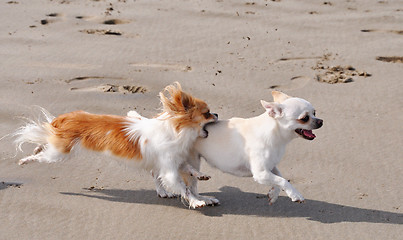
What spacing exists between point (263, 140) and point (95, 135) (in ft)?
4.82

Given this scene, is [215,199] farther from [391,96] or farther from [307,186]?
[391,96]

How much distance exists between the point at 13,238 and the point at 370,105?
4240 mm

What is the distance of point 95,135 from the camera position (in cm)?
511

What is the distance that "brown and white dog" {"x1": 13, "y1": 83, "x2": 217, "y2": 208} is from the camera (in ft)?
16.2

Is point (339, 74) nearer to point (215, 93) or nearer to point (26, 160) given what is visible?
point (215, 93)

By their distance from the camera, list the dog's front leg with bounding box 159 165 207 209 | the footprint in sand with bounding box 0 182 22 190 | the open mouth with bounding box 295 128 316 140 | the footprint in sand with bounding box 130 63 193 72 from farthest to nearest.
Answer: the footprint in sand with bounding box 130 63 193 72 < the footprint in sand with bounding box 0 182 22 190 < the dog's front leg with bounding box 159 165 207 209 < the open mouth with bounding box 295 128 316 140

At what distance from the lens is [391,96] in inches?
274

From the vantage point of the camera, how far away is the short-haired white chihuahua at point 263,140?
471cm

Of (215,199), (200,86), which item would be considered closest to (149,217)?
(215,199)

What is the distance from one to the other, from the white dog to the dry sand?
342 mm

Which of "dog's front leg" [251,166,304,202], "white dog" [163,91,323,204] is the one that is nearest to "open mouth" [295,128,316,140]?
"white dog" [163,91,323,204]

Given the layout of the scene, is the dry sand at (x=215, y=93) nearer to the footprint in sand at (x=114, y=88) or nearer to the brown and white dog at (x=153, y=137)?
the footprint in sand at (x=114, y=88)

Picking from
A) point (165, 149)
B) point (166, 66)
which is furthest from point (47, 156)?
point (166, 66)

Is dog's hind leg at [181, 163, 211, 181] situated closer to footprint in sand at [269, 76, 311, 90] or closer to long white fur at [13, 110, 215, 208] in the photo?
long white fur at [13, 110, 215, 208]
